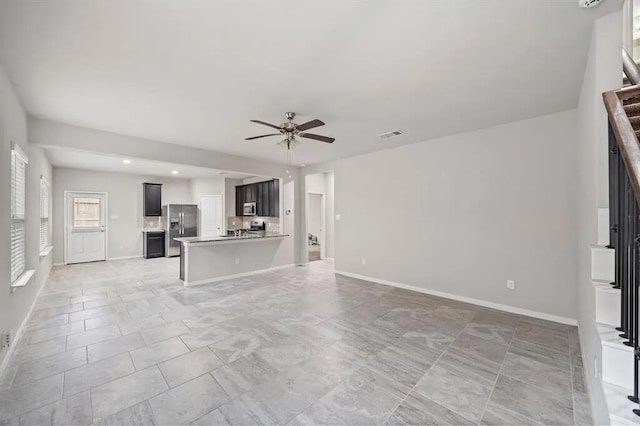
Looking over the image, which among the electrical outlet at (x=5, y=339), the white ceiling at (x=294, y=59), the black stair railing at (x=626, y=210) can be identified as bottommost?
the electrical outlet at (x=5, y=339)

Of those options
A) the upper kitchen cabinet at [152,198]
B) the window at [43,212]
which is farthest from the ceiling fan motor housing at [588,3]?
the upper kitchen cabinet at [152,198]

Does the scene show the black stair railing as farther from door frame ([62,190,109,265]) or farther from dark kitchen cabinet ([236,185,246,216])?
door frame ([62,190,109,265])

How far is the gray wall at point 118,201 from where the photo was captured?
7344mm

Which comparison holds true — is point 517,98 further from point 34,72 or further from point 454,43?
point 34,72

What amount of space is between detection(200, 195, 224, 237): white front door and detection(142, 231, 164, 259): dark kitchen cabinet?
1.23m

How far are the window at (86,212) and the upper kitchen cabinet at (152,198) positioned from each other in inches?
47.4

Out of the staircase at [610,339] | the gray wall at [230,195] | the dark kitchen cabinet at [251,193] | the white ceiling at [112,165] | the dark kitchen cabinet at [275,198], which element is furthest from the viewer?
the gray wall at [230,195]

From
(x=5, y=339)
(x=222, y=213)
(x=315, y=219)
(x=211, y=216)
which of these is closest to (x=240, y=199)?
(x=222, y=213)

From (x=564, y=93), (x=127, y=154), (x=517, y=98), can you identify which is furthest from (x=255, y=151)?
(x=564, y=93)

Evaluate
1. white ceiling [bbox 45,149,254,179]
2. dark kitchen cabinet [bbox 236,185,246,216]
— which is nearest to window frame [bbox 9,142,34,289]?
white ceiling [bbox 45,149,254,179]

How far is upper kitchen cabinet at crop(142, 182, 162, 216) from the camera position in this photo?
28.2ft

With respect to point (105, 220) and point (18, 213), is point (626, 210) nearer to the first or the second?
point (18, 213)

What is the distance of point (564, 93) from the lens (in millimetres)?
2965

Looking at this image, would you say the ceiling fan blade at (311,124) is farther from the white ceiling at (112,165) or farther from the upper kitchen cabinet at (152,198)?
the upper kitchen cabinet at (152,198)
